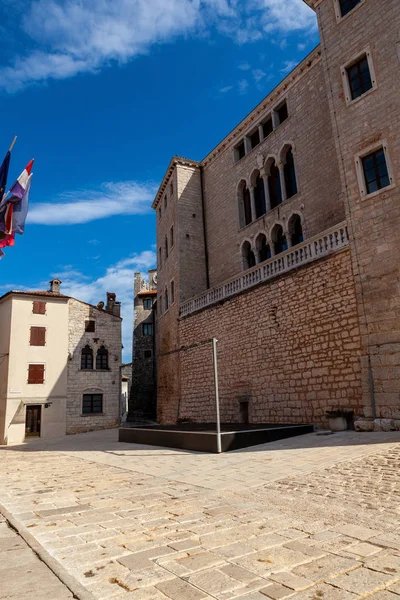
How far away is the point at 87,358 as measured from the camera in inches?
1014

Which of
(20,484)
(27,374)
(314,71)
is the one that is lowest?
(20,484)

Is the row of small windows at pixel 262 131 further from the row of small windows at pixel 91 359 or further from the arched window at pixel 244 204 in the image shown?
the row of small windows at pixel 91 359

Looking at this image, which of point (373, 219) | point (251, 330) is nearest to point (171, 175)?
point (251, 330)

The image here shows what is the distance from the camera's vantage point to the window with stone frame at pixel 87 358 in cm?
2547

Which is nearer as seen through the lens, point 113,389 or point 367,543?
point 367,543

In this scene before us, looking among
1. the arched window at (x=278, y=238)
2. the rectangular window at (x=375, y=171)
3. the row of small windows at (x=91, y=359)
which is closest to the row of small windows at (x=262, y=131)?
the arched window at (x=278, y=238)

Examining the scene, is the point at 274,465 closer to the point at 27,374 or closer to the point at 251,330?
the point at 251,330

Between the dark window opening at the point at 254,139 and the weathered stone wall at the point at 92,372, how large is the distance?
14.4m

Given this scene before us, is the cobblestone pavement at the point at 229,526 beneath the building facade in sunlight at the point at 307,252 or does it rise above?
beneath

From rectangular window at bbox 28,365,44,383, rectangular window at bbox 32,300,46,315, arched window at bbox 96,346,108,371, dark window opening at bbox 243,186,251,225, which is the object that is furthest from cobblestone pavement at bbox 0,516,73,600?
arched window at bbox 96,346,108,371

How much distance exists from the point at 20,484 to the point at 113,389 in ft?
62.7

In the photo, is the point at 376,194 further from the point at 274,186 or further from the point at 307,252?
the point at 274,186

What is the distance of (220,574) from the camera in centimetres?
286

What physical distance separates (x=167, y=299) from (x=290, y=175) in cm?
1049
